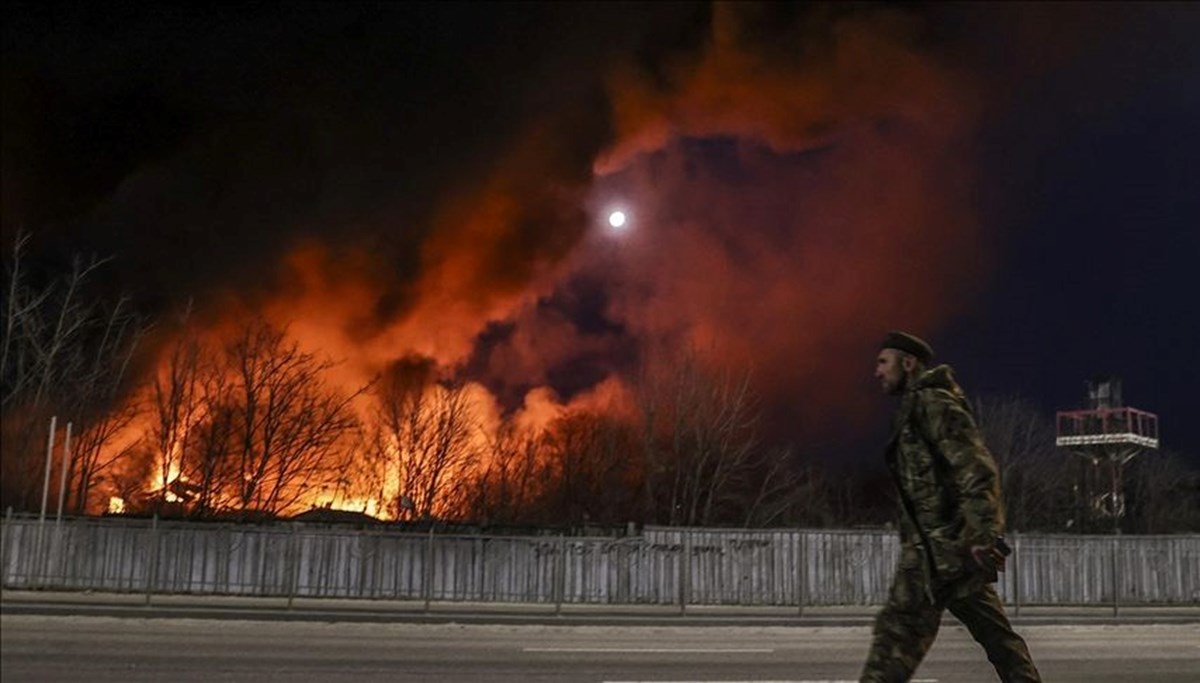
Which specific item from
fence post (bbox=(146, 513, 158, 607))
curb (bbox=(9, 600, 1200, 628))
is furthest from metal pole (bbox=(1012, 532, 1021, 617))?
fence post (bbox=(146, 513, 158, 607))

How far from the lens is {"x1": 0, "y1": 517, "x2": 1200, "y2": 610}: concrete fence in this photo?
18.6 m

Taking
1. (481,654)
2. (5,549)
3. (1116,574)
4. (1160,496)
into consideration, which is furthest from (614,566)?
(1160,496)

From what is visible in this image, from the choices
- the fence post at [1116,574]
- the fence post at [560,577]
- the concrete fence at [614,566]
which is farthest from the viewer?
the fence post at [1116,574]

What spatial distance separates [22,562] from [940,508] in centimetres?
407

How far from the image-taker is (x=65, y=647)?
259 inches

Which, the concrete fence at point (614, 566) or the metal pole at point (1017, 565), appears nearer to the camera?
the concrete fence at point (614, 566)

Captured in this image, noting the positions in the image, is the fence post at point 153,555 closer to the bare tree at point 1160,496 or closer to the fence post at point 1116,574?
the fence post at point 1116,574

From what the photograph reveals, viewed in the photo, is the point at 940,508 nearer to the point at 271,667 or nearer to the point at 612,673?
the point at 612,673

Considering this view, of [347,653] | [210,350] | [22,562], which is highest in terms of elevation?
[210,350]

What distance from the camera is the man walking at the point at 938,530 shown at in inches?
165

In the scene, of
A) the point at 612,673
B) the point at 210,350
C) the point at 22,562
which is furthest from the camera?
the point at 210,350

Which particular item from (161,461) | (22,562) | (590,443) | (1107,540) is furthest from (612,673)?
(590,443)

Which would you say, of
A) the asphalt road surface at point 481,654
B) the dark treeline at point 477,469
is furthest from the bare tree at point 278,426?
the asphalt road surface at point 481,654

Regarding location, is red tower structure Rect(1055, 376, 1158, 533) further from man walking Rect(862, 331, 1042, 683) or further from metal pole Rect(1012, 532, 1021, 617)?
man walking Rect(862, 331, 1042, 683)
